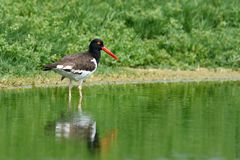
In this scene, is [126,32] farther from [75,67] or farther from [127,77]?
[75,67]

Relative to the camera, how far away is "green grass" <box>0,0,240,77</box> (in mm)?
20609

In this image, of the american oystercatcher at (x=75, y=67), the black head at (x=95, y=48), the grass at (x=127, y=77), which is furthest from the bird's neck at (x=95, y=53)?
the grass at (x=127, y=77)

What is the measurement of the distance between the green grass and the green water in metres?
1.87

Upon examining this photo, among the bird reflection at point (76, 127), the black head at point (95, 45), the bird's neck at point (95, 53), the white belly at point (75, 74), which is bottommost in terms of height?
the bird reflection at point (76, 127)

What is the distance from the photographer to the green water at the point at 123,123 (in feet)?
40.0

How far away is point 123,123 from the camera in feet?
48.2

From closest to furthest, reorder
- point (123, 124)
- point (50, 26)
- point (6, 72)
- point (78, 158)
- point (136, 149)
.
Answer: point (78, 158) < point (136, 149) < point (123, 124) < point (6, 72) < point (50, 26)

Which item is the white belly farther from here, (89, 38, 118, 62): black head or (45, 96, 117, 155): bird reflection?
(45, 96, 117, 155): bird reflection

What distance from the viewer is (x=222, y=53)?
23.2 metres

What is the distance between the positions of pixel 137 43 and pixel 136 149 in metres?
10.2

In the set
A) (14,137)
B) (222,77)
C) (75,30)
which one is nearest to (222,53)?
(222,77)

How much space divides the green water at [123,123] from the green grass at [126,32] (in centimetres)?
187

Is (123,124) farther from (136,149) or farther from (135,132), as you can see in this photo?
(136,149)

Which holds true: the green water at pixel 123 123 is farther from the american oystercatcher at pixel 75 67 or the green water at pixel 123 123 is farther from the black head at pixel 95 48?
the black head at pixel 95 48
